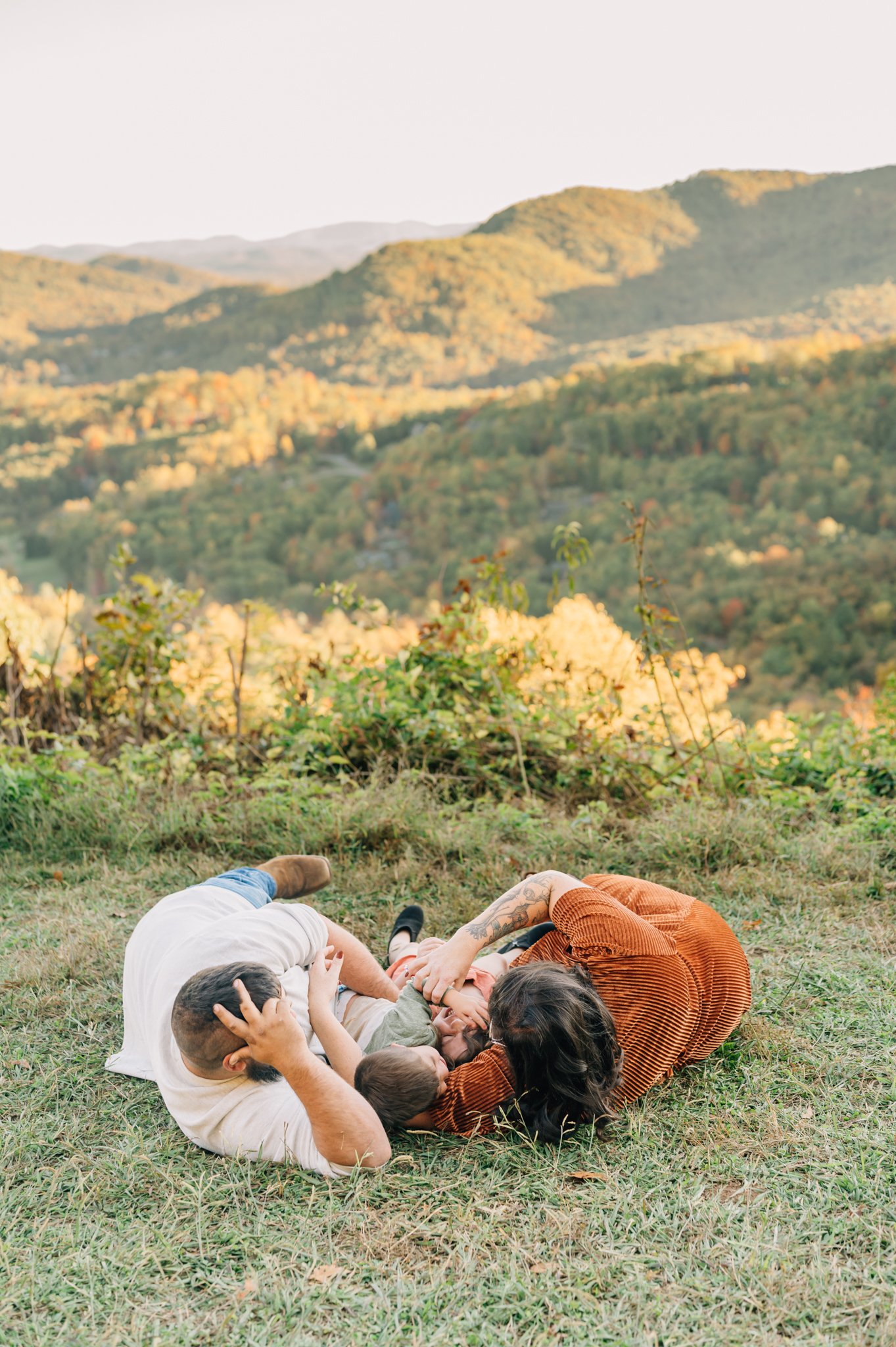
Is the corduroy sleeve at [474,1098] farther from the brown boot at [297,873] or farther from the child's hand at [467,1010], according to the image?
the brown boot at [297,873]

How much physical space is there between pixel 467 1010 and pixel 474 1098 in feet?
0.76

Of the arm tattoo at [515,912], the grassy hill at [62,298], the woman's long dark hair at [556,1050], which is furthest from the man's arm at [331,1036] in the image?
the grassy hill at [62,298]

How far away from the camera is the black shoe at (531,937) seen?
2.65m

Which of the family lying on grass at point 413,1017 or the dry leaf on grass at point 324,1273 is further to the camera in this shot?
the family lying on grass at point 413,1017

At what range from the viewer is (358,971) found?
8.77 ft

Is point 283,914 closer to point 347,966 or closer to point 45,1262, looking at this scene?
point 347,966

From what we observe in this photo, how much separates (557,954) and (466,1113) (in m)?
0.49

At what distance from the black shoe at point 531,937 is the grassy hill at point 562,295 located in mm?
87753

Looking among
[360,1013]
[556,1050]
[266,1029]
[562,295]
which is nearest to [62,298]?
[562,295]

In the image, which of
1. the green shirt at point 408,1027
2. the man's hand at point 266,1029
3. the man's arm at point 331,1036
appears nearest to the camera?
the man's hand at point 266,1029

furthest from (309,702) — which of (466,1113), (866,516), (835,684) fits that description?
(866,516)

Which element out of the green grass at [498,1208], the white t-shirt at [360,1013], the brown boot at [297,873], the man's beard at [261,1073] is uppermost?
the brown boot at [297,873]

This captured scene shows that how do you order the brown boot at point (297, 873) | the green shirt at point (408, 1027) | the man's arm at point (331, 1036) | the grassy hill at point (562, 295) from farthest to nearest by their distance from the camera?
the grassy hill at point (562, 295)
the brown boot at point (297, 873)
the green shirt at point (408, 1027)
the man's arm at point (331, 1036)

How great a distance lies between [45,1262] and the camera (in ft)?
5.96
